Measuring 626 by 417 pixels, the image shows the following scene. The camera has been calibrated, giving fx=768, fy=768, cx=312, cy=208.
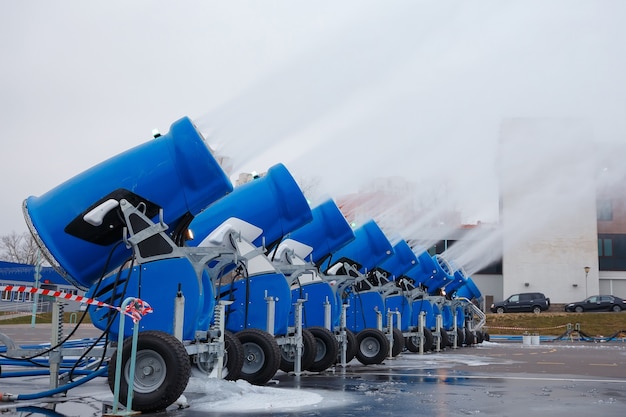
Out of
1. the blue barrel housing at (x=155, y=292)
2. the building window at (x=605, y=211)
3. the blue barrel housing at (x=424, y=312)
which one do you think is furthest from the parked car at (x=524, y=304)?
the blue barrel housing at (x=155, y=292)

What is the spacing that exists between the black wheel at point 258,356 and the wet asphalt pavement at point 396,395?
0.27m

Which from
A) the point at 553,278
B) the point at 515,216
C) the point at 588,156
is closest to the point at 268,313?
the point at 588,156

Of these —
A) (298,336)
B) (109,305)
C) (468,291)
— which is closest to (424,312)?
(298,336)

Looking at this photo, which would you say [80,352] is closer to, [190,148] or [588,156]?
[190,148]

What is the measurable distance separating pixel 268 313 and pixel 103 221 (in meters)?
3.82

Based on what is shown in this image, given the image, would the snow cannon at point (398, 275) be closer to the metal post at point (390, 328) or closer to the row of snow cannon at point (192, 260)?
the metal post at point (390, 328)

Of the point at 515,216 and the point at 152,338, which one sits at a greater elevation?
the point at 515,216

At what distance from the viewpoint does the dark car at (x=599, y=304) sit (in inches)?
1871

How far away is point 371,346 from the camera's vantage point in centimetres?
1655

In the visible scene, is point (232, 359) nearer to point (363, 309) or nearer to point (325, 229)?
point (325, 229)

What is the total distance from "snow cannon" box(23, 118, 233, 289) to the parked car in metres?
43.6

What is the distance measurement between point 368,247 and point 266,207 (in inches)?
245

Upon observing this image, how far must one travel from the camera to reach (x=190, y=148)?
9.38 m

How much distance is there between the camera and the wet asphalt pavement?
8.43 meters
